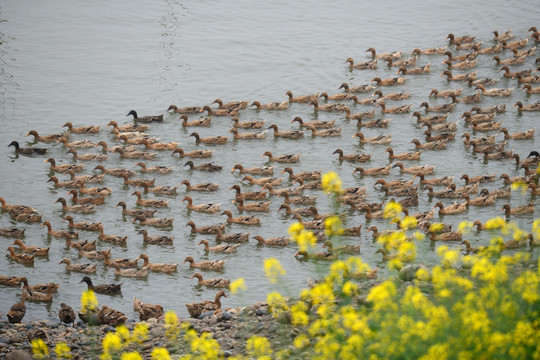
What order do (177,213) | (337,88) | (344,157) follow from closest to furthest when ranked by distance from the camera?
(177,213) → (344,157) → (337,88)

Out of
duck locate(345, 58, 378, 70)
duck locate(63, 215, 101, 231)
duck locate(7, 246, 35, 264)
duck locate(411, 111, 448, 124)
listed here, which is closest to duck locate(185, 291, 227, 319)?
duck locate(7, 246, 35, 264)

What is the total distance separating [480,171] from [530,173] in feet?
5.43

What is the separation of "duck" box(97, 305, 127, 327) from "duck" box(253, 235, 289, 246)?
18.7ft

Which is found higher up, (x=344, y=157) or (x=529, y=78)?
(x=529, y=78)

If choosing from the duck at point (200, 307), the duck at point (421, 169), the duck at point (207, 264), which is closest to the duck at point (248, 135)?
the duck at point (421, 169)

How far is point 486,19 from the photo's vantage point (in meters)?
46.9

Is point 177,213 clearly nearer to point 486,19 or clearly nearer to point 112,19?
point 112,19

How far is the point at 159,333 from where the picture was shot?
1900 centimetres

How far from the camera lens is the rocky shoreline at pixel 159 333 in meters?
17.6

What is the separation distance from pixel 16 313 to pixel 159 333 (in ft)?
12.8

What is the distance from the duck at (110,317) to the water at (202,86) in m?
1.04

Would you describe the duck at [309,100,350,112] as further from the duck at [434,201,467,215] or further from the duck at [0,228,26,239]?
the duck at [0,228,26,239]

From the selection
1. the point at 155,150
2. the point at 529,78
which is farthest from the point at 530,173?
the point at 155,150

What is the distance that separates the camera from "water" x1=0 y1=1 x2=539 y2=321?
80.9 ft
